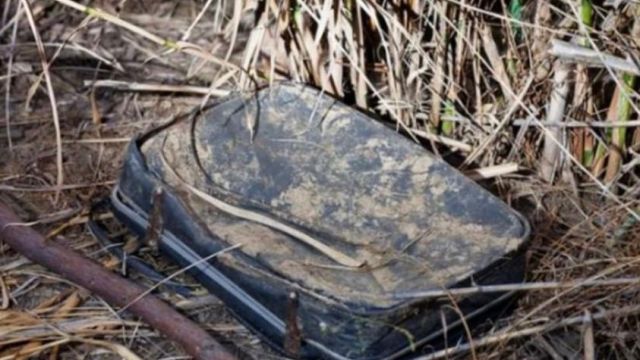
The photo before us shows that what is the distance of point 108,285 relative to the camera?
1909 millimetres

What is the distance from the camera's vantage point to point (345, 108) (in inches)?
82.3

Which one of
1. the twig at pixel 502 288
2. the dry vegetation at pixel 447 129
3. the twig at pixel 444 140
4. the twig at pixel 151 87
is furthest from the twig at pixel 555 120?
the twig at pixel 151 87

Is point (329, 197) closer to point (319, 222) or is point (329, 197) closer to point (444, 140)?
point (319, 222)

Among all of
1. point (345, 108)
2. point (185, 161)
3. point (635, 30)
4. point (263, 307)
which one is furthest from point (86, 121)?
point (635, 30)

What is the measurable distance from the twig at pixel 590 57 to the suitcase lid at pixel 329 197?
0.23 m

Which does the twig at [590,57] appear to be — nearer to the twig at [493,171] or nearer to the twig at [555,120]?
the twig at [555,120]

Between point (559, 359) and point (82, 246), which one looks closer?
point (559, 359)

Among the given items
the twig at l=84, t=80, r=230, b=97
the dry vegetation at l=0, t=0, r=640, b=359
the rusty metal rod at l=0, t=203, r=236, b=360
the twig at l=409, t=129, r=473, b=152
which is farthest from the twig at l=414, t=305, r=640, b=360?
the twig at l=84, t=80, r=230, b=97

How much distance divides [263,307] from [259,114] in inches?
16.5

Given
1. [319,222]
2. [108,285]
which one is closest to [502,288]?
[319,222]

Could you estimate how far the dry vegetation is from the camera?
184cm

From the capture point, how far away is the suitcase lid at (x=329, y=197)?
1.83 m

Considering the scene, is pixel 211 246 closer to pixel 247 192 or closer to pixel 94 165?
pixel 247 192

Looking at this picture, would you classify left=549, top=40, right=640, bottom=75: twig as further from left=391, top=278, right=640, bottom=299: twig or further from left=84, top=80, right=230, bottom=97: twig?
left=84, top=80, right=230, bottom=97: twig
